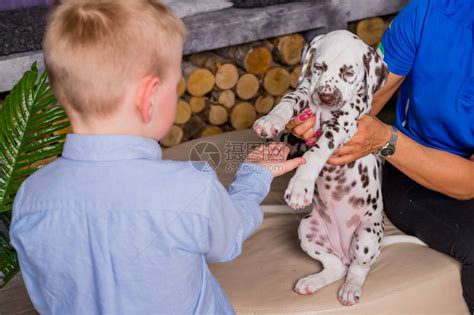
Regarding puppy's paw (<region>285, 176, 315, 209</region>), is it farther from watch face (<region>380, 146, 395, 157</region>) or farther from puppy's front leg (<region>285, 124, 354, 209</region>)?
watch face (<region>380, 146, 395, 157</region>)

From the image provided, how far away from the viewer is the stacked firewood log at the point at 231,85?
368cm

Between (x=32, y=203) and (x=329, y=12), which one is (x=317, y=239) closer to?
(x=32, y=203)

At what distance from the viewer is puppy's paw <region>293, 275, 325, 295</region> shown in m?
2.12

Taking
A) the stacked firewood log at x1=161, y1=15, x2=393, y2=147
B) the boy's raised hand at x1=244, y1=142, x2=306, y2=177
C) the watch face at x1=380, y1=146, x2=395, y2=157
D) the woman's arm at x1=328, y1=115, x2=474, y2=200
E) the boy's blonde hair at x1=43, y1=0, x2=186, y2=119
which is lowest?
the stacked firewood log at x1=161, y1=15, x2=393, y2=147

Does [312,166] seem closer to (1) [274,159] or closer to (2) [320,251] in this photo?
(1) [274,159]

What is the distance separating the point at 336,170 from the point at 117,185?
913 mm

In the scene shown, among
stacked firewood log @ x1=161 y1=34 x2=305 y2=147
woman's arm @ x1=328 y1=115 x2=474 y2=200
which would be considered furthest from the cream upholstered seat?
stacked firewood log @ x1=161 y1=34 x2=305 y2=147

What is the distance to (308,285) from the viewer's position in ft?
6.97

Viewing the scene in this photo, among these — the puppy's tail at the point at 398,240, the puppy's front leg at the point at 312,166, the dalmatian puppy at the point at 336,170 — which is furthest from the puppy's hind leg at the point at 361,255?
the puppy's front leg at the point at 312,166

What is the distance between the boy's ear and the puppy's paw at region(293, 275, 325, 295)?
0.95 m

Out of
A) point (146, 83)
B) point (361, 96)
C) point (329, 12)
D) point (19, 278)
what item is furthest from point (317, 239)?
point (329, 12)

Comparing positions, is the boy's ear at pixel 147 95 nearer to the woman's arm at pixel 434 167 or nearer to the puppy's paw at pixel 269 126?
the puppy's paw at pixel 269 126

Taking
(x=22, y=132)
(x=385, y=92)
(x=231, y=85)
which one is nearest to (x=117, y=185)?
(x=22, y=132)

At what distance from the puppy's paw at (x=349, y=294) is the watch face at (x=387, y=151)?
42cm
